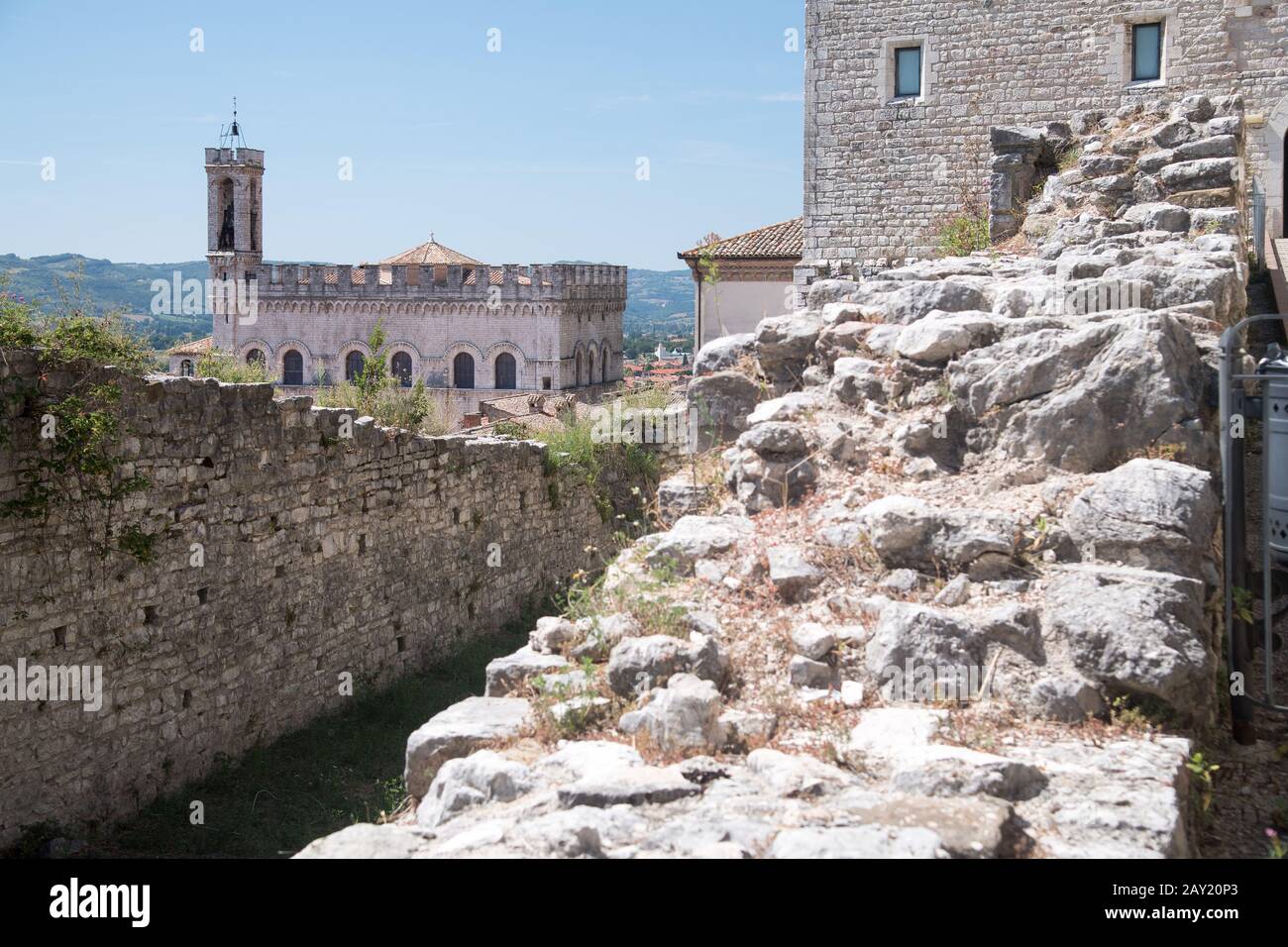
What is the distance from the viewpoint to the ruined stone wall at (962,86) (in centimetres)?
1452

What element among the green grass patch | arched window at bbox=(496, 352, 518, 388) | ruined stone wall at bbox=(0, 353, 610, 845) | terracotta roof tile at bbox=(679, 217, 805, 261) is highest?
terracotta roof tile at bbox=(679, 217, 805, 261)

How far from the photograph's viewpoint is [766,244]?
26.3 meters

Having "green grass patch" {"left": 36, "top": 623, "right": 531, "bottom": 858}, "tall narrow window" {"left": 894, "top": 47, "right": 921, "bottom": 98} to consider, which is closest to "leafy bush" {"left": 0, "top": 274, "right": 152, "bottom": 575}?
"green grass patch" {"left": 36, "top": 623, "right": 531, "bottom": 858}

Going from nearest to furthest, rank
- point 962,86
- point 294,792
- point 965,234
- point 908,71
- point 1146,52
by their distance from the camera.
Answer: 1. point 294,792
2. point 965,234
3. point 1146,52
4. point 962,86
5. point 908,71

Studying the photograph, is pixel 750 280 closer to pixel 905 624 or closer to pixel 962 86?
pixel 962 86

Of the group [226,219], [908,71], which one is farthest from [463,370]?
[908,71]

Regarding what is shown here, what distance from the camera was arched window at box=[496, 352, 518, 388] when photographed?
6047cm

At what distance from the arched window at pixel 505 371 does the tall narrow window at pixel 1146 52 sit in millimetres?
46830

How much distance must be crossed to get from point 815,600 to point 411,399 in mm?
8394

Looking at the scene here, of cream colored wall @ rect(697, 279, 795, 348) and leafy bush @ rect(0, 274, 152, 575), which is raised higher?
cream colored wall @ rect(697, 279, 795, 348)

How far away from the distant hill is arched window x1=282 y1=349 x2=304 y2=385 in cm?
526

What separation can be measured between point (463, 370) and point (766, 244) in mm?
36329

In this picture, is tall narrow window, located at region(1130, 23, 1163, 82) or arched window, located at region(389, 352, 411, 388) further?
arched window, located at region(389, 352, 411, 388)

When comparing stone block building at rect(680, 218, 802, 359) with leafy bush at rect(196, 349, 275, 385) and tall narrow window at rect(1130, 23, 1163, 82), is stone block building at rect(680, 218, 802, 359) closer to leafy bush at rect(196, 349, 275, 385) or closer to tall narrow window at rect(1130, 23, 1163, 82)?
tall narrow window at rect(1130, 23, 1163, 82)
